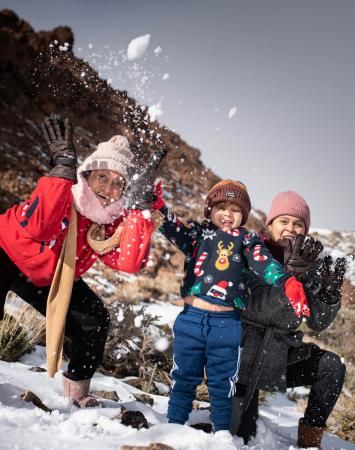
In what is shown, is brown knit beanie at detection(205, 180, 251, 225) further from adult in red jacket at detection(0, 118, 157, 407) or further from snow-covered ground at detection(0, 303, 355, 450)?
snow-covered ground at detection(0, 303, 355, 450)

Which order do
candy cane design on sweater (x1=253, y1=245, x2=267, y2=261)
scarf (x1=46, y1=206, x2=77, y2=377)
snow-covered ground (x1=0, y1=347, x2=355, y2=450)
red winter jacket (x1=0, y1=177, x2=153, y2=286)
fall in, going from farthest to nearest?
candy cane design on sweater (x1=253, y1=245, x2=267, y2=261) → scarf (x1=46, y1=206, x2=77, y2=377) → red winter jacket (x1=0, y1=177, x2=153, y2=286) → snow-covered ground (x1=0, y1=347, x2=355, y2=450)

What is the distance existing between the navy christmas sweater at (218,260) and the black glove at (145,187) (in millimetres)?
271

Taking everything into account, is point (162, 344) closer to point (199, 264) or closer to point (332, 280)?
point (199, 264)

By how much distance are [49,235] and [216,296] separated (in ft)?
3.51

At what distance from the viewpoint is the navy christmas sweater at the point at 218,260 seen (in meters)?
2.55

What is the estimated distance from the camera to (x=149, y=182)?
2408mm

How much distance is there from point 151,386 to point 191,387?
1.10 metres

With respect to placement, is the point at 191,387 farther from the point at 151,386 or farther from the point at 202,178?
the point at 202,178

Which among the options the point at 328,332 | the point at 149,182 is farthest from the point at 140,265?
the point at 328,332

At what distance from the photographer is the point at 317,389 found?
9.04 feet

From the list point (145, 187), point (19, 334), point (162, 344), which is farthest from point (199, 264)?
point (162, 344)

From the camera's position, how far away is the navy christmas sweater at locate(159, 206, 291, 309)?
8.38ft

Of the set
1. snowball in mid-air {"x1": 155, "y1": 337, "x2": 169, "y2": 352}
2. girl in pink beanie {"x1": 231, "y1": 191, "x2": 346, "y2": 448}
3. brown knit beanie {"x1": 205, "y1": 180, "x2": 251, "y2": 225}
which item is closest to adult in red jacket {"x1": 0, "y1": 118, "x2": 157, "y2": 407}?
brown knit beanie {"x1": 205, "y1": 180, "x2": 251, "y2": 225}

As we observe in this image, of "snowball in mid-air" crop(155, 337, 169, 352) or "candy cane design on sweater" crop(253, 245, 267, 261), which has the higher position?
"candy cane design on sweater" crop(253, 245, 267, 261)
